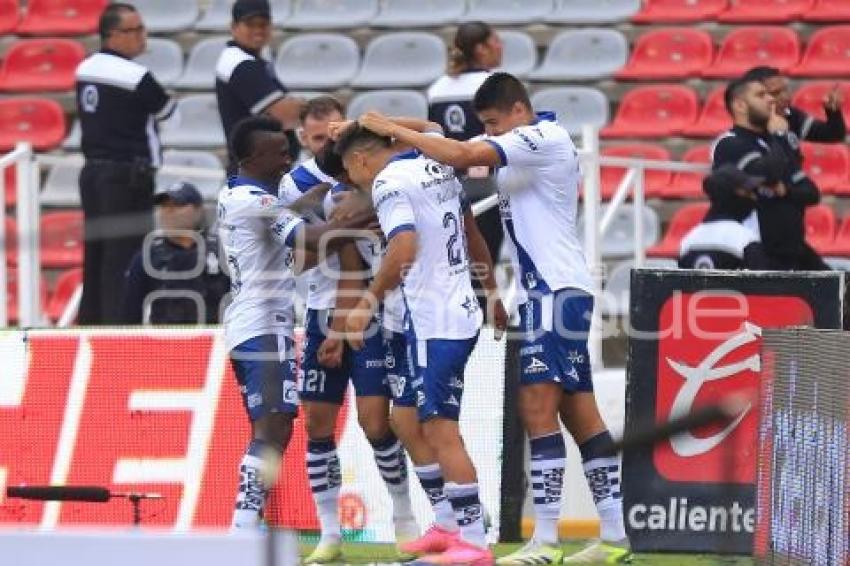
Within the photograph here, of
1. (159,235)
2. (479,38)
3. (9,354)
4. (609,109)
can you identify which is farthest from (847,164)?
(9,354)

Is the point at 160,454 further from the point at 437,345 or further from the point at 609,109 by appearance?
the point at 609,109

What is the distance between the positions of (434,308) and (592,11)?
7.82 metres

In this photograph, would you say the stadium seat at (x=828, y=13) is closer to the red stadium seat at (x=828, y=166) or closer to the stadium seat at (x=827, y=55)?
the stadium seat at (x=827, y=55)

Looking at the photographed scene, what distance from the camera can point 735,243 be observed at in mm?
12578

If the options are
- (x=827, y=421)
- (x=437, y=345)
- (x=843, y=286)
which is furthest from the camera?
(x=843, y=286)

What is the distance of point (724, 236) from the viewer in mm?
12609

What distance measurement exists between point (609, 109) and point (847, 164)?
209 centimetres

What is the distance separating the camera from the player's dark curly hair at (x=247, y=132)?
9984 millimetres

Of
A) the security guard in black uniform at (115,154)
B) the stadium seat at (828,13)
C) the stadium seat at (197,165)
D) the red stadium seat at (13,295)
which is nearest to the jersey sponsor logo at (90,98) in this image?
the security guard in black uniform at (115,154)

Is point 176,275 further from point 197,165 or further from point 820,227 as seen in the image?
point 820,227

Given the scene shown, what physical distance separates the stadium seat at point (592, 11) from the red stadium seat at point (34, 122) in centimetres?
397

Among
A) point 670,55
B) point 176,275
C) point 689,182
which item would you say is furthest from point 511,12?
point 176,275

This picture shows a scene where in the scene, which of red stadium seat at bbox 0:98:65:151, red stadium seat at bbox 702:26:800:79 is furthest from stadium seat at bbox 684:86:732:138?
red stadium seat at bbox 0:98:65:151

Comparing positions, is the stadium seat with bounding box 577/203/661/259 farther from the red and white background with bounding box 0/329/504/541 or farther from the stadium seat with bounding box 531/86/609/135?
the red and white background with bounding box 0/329/504/541
